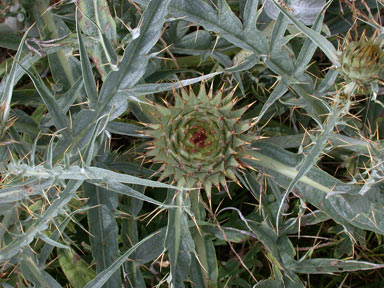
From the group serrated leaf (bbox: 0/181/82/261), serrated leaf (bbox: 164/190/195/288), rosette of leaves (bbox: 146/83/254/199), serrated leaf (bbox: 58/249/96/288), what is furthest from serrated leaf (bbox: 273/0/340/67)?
serrated leaf (bbox: 58/249/96/288)

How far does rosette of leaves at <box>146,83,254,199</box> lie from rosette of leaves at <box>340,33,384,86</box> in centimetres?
34

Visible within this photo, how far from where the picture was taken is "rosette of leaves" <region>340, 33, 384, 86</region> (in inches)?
50.4

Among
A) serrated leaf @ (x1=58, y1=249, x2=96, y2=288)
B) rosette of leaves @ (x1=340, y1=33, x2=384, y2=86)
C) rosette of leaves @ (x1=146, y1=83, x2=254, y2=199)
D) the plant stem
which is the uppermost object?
rosette of leaves @ (x1=340, y1=33, x2=384, y2=86)

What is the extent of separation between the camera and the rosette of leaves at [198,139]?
4.35 ft

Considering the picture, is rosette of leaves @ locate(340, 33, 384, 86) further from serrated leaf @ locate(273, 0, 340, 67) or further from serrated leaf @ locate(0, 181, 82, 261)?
serrated leaf @ locate(0, 181, 82, 261)

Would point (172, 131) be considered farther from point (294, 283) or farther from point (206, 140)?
point (294, 283)

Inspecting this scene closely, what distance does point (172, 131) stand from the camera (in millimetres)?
1337

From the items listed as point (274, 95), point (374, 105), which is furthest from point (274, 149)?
point (374, 105)

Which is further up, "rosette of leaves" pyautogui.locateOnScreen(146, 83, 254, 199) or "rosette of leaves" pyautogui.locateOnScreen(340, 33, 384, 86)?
"rosette of leaves" pyautogui.locateOnScreen(340, 33, 384, 86)

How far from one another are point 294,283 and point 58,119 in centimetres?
104

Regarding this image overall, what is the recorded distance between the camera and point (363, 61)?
130 centimetres

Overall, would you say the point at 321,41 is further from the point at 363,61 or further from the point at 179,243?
the point at 179,243

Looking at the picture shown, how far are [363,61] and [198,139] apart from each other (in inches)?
21.0

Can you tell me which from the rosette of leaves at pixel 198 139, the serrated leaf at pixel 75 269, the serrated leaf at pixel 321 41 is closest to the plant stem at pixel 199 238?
the rosette of leaves at pixel 198 139
